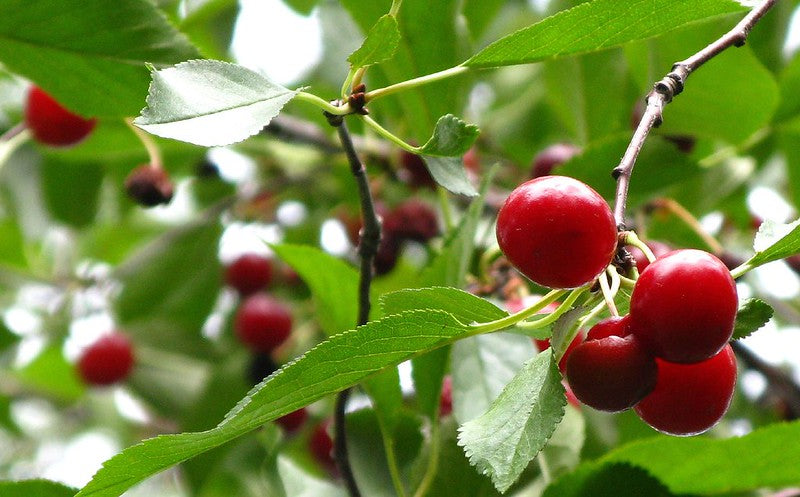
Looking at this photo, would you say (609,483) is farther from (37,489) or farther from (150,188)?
(150,188)

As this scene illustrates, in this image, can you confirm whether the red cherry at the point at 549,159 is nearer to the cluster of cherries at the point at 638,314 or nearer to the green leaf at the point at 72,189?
the cluster of cherries at the point at 638,314

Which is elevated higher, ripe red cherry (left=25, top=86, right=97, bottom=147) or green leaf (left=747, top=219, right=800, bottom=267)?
green leaf (left=747, top=219, right=800, bottom=267)

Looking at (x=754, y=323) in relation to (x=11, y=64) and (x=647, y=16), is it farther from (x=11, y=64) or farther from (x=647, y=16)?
(x=11, y=64)

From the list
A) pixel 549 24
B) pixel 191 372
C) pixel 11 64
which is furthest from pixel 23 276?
pixel 549 24

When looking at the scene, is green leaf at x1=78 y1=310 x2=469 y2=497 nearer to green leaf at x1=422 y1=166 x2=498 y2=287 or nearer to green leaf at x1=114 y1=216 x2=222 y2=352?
green leaf at x1=422 y1=166 x2=498 y2=287

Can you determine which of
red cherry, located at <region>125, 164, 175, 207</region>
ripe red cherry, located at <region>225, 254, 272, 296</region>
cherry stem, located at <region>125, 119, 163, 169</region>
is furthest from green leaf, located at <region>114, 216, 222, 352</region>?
red cherry, located at <region>125, 164, 175, 207</region>

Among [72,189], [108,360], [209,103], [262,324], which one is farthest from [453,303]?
[108,360]

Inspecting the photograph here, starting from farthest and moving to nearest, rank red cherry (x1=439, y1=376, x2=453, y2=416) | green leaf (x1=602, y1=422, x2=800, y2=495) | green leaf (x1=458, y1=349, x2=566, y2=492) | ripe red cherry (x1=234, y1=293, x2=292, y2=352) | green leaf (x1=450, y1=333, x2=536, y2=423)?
ripe red cherry (x1=234, y1=293, x2=292, y2=352), red cherry (x1=439, y1=376, x2=453, y2=416), green leaf (x1=450, y1=333, x2=536, y2=423), green leaf (x1=602, y1=422, x2=800, y2=495), green leaf (x1=458, y1=349, x2=566, y2=492)

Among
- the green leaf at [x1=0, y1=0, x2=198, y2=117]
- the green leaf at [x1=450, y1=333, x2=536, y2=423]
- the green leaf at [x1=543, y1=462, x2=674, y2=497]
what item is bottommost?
the green leaf at [x1=543, y1=462, x2=674, y2=497]
